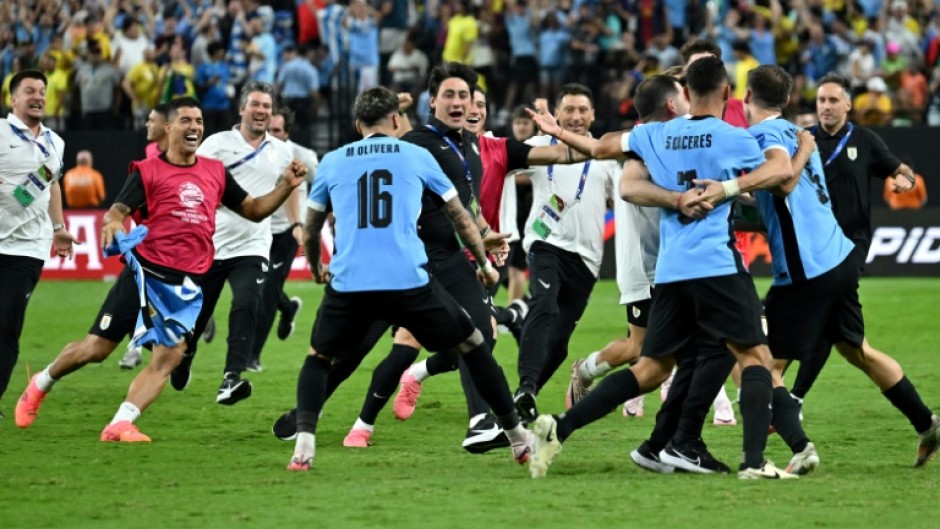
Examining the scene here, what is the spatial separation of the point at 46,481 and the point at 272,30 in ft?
67.0

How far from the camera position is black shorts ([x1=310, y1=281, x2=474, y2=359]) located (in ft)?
27.9

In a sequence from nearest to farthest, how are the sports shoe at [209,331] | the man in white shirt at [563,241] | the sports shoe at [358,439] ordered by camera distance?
the sports shoe at [358,439] → the man in white shirt at [563,241] → the sports shoe at [209,331]

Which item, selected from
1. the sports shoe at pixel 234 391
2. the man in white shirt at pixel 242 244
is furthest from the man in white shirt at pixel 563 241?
the man in white shirt at pixel 242 244

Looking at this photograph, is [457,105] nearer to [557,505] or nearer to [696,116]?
[696,116]

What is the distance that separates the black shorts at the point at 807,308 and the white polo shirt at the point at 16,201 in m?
5.32

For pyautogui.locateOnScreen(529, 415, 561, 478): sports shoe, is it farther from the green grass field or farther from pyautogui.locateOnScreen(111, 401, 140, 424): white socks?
pyautogui.locateOnScreen(111, 401, 140, 424): white socks

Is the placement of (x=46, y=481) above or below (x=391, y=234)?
→ below

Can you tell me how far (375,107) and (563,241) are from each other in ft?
11.6

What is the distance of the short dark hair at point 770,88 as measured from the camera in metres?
8.72

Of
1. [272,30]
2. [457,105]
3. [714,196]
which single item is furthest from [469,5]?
[714,196]

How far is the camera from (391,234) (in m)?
8.46

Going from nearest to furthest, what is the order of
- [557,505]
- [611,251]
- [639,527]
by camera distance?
[639,527], [557,505], [611,251]

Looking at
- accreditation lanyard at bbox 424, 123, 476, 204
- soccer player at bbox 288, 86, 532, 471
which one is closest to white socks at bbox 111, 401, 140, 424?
soccer player at bbox 288, 86, 532, 471

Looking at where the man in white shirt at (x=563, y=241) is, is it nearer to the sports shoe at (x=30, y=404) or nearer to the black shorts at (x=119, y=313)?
the black shorts at (x=119, y=313)
